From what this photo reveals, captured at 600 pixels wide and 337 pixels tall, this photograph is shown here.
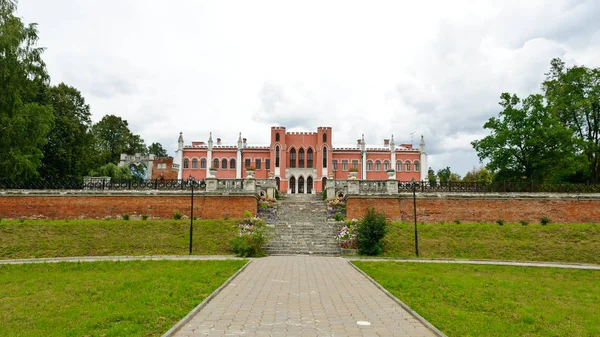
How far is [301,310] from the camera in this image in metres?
7.64

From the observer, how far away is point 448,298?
9031 mm

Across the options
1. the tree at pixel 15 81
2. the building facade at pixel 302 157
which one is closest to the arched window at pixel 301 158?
the building facade at pixel 302 157

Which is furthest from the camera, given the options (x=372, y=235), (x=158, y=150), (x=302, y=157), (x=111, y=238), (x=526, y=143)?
(x=158, y=150)

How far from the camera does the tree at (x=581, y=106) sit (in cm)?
3456

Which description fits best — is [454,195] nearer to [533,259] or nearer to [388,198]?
[388,198]

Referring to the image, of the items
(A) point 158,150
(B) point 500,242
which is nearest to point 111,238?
(B) point 500,242

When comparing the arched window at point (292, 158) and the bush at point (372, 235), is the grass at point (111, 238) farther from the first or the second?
the arched window at point (292, 158)

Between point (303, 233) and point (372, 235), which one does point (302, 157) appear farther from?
point (372, 235)

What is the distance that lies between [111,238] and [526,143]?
3160 cm

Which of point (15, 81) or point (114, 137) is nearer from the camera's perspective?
point (15, 81)

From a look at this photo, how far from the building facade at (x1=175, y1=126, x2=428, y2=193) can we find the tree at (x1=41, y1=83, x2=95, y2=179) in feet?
51.6

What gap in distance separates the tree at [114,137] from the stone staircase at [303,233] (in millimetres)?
Answer: 42963

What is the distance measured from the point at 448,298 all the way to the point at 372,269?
15.0 feet

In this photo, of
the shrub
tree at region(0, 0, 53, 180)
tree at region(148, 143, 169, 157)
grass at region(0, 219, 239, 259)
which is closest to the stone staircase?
the shrub
